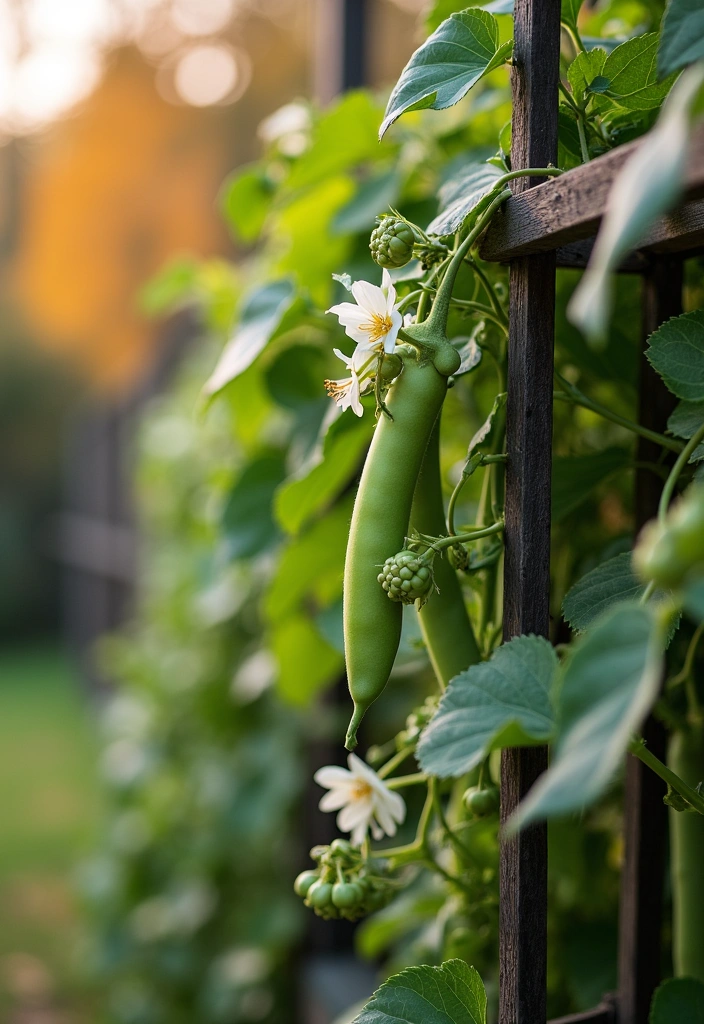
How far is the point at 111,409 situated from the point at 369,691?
14.7 feet

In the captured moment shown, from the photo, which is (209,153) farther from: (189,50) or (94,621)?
(94,621)

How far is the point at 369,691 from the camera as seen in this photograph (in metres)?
0.45

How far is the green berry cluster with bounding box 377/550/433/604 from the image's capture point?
43cm

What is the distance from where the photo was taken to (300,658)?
40.4 inches

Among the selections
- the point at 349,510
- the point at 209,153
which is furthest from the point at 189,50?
the point at 349,510

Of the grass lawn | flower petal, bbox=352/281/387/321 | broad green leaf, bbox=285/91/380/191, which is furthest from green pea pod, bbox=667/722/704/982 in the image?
the grass lawn

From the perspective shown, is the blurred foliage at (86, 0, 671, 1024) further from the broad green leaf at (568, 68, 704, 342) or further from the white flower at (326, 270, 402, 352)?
the broad green leaf at (568, 68, 704, 342)

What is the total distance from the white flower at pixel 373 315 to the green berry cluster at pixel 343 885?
0.31 m

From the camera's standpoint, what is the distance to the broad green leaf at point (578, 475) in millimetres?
638

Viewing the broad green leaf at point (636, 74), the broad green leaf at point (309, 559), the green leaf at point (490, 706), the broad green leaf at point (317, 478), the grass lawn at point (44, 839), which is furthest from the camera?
the grass lawn at point (44, 839)

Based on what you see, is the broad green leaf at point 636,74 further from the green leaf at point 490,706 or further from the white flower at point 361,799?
the white flower at point 361,799

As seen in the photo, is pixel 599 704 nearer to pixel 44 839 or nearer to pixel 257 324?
A: pixel 257 324

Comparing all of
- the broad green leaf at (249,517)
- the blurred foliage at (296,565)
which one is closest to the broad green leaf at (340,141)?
the blurred foliage at (296,565)

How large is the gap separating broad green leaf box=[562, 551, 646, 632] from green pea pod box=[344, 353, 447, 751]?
9cm
